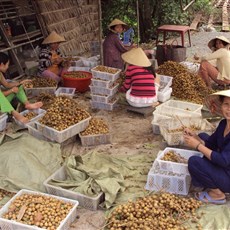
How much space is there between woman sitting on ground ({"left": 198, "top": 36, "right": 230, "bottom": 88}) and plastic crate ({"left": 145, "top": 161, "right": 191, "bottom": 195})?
8.73 feet

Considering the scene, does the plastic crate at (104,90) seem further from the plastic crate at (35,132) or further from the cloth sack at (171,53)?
the cloth sack at (171,53)

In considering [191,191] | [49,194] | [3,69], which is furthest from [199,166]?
[3,69]

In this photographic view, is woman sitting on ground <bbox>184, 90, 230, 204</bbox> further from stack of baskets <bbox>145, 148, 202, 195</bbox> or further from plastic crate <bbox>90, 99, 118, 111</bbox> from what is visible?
plastic crate <bbox>90, 99, 118, 111</bbox>

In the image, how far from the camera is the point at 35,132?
165 inches

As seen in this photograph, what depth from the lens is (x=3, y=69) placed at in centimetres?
468

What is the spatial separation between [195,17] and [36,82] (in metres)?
10.7

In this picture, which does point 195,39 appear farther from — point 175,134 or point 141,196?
point 141,196

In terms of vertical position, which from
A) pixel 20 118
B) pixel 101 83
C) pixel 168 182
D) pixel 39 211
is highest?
pixel 39 211

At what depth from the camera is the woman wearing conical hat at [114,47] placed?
20.6 ft

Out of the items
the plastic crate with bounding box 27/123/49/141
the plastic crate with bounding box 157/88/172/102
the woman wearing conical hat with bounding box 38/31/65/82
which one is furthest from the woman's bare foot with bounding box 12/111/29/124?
the plastic crate with bounding box 157/88/172/102

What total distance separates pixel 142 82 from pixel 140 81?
3 cm

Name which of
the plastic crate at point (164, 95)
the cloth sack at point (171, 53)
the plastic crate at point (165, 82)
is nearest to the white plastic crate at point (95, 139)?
the plastic crate at point (164, 95)

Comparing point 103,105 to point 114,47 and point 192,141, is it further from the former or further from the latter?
point 192,141

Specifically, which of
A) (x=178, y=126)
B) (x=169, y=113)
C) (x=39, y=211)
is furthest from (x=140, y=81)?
(x=39, y=211)
